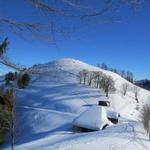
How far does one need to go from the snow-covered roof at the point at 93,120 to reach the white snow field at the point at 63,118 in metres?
1.49

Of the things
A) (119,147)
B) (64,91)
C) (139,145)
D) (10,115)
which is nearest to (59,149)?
(119,147)

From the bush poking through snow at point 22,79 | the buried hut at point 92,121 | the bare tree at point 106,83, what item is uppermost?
the bare tree at point 106,83

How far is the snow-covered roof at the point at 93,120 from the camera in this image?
1230 inches

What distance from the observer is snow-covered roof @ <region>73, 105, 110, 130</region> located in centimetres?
3125

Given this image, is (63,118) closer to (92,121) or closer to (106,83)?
(92,121)

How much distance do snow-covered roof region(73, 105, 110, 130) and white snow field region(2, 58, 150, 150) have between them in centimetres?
149

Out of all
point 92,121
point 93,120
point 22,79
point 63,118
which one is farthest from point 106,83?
point 22,79

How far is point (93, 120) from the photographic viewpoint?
32094mm

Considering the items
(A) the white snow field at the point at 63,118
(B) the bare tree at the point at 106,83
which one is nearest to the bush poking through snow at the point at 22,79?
(A) the white snow field at the point at 63,118

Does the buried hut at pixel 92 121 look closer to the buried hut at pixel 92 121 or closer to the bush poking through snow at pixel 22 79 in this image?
the buried hut at pixel 92 121

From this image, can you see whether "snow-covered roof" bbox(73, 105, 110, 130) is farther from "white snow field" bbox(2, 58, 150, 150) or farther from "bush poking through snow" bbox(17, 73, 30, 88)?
"bush poking through snow" bbox(17, 73, 30, 88)

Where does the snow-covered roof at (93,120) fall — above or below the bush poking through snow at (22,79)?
below

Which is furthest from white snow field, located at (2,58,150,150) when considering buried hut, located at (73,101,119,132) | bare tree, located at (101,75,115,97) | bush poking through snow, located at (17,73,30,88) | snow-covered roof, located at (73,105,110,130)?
bare tree, located at (101,75,115,97)

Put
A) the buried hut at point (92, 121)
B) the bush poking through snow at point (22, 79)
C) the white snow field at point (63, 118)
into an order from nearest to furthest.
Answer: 1. the bush poking through snow at point (22, 79)
2. the white snow field at point (63, 118)
3. the buried hut at point (92, 121)
